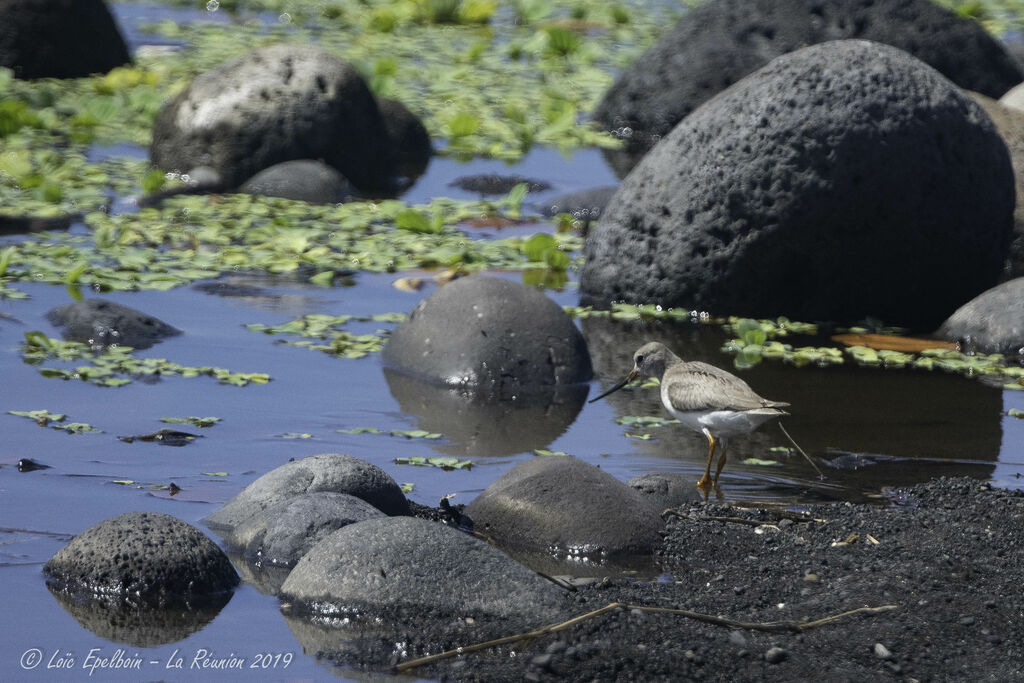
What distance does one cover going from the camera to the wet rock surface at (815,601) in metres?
4.61

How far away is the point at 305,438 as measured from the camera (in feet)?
22.8

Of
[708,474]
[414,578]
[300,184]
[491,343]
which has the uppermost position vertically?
[414,578]

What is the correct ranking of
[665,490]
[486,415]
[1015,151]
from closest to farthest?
[665,490], [486,415], [1015,151]

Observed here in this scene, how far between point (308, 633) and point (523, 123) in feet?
34.2

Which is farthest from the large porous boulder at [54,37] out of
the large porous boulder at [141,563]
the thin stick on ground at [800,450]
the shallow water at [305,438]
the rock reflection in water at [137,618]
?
the rock reflection in water at [137,618]

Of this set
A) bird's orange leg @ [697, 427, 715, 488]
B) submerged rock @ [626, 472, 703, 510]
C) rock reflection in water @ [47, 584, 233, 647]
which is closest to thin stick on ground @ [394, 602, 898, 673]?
rock reflection in water @ [47, 584, 233, 647]

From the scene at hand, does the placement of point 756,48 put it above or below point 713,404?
above

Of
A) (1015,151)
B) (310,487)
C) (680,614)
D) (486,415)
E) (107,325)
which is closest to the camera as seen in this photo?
(680,614)

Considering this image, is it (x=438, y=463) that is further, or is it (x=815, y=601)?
(x=438, y=463)

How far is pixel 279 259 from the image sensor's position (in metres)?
10.2

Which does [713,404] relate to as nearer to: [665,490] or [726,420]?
[726,420]

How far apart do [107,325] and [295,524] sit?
327 centimetres

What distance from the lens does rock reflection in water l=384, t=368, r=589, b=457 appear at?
23.4 feet

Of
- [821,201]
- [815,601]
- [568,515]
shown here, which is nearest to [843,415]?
[821,201]
